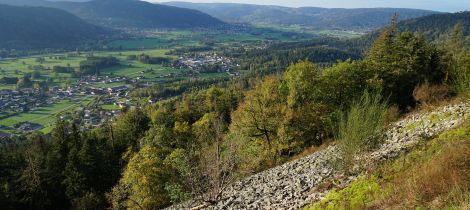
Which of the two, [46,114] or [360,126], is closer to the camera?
[360,126]

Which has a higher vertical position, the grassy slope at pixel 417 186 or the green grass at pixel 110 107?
the grassy slope at pixel 417 186

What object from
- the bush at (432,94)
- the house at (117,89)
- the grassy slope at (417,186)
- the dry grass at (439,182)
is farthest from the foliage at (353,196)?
the house at (117,89)

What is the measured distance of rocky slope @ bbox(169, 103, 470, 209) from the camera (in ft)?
63.6

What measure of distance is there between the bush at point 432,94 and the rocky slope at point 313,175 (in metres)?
6.62

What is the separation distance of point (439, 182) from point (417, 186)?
0.64 m

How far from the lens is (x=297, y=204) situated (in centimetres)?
1827

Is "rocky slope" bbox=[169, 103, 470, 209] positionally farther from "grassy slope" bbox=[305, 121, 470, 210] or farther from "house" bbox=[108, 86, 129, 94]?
"house" bbox=[108, 86, 129, 94]

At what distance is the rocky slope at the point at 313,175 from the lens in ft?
63.6

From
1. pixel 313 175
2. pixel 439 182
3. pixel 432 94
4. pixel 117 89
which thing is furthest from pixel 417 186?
pixel 117 89

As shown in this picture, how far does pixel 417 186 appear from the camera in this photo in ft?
38.0

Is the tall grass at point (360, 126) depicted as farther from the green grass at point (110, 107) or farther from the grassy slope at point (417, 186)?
the green grass at point (110, 107)

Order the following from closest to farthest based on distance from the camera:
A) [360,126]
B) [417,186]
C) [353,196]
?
[417,186] < [353,196] < [360,126]

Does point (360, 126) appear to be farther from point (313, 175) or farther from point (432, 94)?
point (432, 94)

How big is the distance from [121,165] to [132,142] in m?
8.17
